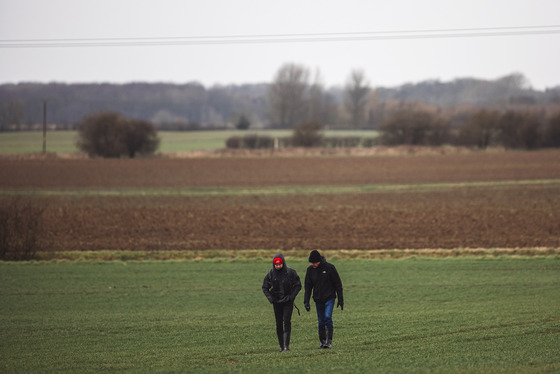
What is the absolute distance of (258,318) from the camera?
53.2 feet

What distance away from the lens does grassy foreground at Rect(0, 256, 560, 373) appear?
1152 cm

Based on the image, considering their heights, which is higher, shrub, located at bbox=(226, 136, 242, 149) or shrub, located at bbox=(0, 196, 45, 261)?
shrub, located at bbox=(226, 136, 242, 149)

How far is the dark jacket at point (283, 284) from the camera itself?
38.9 ft

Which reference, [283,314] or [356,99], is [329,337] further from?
[356,99]

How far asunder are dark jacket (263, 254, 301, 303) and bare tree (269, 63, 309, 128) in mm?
129804

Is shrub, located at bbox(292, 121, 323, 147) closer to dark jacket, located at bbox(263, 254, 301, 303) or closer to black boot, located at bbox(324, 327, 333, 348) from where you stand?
black boot, located at bbox(324, 327, 333, 348)

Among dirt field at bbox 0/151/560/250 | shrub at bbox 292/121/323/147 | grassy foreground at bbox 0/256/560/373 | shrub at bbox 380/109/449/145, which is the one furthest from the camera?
shrub at bbox 292/121/323/147

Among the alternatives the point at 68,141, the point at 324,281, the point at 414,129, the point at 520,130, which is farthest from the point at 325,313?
the point at 68,141

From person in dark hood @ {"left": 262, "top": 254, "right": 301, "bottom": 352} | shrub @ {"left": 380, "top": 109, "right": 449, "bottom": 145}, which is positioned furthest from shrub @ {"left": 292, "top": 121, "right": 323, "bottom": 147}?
person in dark hood @ {"left": 262, "top": 254, "right": 301, "bottom": 352}

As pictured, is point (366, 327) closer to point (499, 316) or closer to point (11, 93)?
point (499, 316)

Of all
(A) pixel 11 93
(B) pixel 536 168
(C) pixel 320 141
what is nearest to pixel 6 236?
(B) pixel 536 168

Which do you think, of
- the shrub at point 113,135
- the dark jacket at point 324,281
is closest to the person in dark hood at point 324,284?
the dark jacket at point 324,281

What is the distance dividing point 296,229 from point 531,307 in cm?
1634

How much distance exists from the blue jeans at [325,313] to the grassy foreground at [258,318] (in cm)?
45
